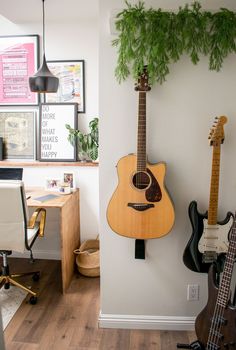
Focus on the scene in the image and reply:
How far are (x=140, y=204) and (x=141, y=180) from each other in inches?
5.9

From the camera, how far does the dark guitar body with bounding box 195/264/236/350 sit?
5.39 ft

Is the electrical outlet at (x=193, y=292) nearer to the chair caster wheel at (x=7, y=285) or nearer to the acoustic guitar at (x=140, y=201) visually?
the acoustic guitar at (x=140, y=201)

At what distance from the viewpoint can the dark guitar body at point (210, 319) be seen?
1642mm

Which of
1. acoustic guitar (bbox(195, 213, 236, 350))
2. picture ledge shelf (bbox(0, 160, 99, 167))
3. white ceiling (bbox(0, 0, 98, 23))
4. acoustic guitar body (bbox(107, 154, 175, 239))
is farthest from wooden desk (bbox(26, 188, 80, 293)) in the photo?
white ceiling (bbox(0, 0, 98, 23))

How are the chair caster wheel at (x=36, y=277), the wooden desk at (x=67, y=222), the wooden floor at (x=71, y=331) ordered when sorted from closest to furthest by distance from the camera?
the wooden floor at (x=71, y=331) → the wooden desk at (x=67, y=222) → the chair caster wheel at (x=36, y=277)

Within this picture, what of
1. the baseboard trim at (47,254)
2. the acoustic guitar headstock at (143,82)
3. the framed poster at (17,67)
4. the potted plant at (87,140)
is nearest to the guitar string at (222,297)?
the acoustic guitar headstock at (143,82)

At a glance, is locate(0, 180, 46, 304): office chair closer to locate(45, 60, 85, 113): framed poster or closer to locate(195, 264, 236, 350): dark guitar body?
locate(45, 60, 85, 113): framed poster

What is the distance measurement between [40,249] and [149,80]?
86.1 inches

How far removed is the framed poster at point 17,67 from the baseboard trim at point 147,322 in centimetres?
209

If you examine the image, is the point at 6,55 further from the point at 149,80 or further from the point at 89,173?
the point at 149,80

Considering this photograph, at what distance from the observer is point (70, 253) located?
2852 mm

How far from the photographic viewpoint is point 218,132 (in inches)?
72.4

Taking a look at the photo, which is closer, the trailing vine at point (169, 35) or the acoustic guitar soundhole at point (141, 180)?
the trailing vine at point (169, 35)

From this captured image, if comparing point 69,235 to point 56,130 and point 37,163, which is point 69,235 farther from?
point 56,130
